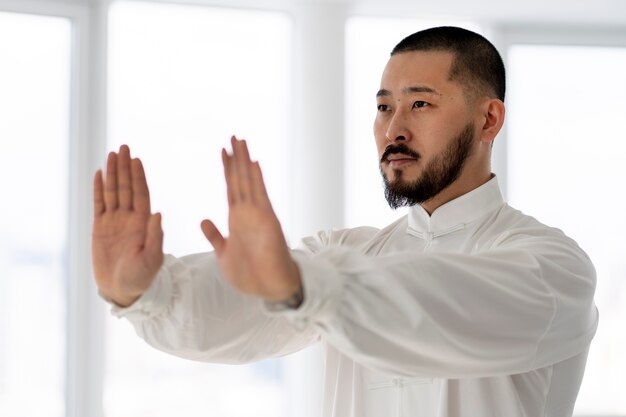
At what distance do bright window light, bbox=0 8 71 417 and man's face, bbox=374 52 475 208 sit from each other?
5.39 ft

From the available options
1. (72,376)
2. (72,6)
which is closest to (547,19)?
(72,6)

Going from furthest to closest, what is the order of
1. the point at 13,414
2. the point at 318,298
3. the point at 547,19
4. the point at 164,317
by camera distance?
the point at 547,19 → the point at 13,414 → the point at 164,317 → the point at 318,298

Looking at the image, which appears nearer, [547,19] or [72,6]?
[72,6]

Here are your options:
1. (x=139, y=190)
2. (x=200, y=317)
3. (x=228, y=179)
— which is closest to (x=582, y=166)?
(x=200, y=317)

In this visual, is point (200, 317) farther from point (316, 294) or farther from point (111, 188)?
point (316, 294)

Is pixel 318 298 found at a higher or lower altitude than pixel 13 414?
higher

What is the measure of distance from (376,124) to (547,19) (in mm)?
1992

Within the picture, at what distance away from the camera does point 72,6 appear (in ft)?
10.3

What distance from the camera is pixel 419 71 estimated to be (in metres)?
1.78

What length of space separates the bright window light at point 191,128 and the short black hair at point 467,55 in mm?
1503

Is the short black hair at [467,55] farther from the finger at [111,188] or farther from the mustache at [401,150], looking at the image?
the finger at [111,188]

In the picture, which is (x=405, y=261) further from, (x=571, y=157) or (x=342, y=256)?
(x=571, y=157)

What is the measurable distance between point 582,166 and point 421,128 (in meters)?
2.06

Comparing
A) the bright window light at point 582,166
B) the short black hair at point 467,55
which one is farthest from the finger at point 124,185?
the bright window light at point 582,166
